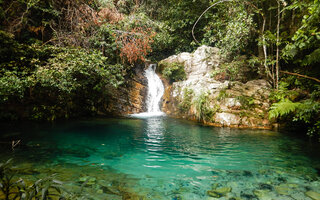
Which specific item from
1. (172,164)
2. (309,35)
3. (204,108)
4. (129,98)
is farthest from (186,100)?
(172,164)

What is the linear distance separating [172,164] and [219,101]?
564 centimetres

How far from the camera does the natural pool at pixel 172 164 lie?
8.50 feet

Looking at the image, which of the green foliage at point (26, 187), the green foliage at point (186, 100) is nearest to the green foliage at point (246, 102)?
the green foliage at point (186, 100)

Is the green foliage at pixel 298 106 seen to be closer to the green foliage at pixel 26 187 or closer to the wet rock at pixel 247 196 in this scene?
the wet rock at pixel 247 196

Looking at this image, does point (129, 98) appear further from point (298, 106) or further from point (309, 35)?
point (309, 35)

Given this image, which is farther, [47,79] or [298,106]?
[47,79]

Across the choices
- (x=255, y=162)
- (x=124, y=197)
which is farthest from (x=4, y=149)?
(x=255, y=162)

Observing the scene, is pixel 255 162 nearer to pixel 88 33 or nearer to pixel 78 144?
pixel 78 144

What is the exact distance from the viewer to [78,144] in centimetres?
486

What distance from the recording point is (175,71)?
1325cm

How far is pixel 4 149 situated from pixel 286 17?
12.7 m

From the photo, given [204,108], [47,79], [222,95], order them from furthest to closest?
[204,108]
[222,95]
[47,79]

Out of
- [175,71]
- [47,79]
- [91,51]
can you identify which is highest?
[175,71]

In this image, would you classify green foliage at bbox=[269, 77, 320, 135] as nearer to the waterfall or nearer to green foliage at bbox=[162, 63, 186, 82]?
green foliage at bbox=[162, 63, 186, 82]
